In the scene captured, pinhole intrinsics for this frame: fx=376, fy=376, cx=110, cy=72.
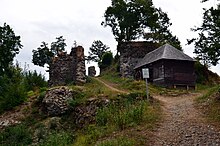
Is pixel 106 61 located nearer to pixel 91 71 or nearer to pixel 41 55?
pixel 91 71

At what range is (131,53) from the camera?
40.5 meters

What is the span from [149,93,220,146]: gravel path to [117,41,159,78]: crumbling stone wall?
2291cm

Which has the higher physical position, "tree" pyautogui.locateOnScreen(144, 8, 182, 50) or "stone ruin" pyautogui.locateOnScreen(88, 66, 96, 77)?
"tree" pyautogui.locateOnScreen(144, 8, 182, 50)

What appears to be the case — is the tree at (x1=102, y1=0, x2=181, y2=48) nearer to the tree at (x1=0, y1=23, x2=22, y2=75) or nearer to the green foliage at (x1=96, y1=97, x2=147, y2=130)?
the tree at (x1=0, y1=23, x2=22, y2=75)

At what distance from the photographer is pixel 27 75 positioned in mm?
28109

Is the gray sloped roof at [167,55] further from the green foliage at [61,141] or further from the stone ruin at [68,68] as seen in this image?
the green foliage at [61,141]

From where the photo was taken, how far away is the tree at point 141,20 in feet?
143

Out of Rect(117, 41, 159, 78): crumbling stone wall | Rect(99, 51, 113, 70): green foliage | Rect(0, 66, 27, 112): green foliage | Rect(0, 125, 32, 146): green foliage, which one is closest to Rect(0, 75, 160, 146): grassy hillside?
Rect(0, 125, 32, 146): green foliage

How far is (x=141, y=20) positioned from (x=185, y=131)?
105 ft

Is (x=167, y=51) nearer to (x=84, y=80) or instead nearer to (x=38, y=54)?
(x=84, y=80)

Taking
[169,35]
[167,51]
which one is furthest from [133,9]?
[167,51]

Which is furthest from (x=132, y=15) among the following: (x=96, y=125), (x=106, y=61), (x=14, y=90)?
(x=96, y=125)

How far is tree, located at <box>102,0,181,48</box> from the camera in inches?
1719

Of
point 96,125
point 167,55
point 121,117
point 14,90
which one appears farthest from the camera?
point 167,55
